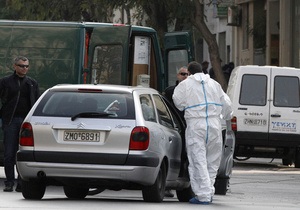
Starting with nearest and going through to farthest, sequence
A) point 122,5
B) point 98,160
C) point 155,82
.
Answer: point 98,160 < point 155,82 < point 122,5

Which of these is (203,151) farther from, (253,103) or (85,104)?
(253,103)

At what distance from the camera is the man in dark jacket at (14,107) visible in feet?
61.0

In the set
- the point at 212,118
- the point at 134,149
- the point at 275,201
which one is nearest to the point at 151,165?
the point at 134,149

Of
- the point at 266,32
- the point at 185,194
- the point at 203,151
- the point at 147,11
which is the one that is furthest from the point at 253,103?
the point at 266,32

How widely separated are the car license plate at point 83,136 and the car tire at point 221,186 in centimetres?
314

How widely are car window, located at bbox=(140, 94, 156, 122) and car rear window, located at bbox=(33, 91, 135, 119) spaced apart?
0.21m

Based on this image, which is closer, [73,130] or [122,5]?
[73,130]

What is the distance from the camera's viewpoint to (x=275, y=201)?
725 inches

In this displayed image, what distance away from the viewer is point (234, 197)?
19.0 meters

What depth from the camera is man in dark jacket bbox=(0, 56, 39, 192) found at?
18.6 meters

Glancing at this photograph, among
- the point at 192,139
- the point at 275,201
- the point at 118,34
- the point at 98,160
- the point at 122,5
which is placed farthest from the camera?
the point at 122,5

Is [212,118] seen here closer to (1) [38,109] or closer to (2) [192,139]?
(2) [192,139]

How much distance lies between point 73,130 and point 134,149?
75cm

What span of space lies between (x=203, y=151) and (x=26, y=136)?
2.28 meters
